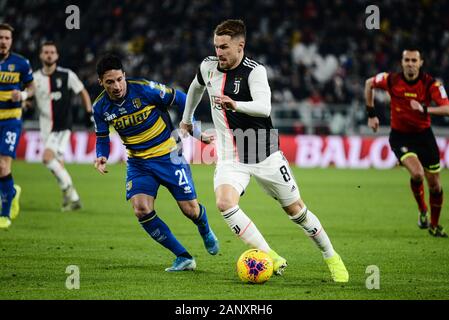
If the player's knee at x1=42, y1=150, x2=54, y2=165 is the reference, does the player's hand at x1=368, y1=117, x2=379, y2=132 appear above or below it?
above

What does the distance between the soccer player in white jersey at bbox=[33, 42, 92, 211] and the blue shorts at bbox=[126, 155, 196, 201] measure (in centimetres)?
598

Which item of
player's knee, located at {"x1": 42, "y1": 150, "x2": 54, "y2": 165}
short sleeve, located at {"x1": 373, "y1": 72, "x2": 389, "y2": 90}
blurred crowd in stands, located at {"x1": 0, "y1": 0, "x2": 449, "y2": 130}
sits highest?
blurred crowd in stands, located at {"x1": 0, "y1": 0, "x2": 449, "y2": 130}

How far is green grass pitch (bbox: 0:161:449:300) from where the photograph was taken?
24.6 ft

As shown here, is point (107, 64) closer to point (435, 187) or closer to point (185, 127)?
point (185, 127)

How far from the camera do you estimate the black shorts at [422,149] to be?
12102mm

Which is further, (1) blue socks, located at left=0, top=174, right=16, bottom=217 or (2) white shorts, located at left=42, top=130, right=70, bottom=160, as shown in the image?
(2) white shorts, located at left=42, top=130, right=70, bottom=160

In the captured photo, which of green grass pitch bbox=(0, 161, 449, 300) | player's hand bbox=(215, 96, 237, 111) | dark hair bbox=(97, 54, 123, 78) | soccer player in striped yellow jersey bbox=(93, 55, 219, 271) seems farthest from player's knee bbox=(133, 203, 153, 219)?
player's hand bbox=(215, 96, 237, 111)

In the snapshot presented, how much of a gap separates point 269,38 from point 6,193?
1758cm

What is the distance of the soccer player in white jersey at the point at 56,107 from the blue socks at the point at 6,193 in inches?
88.8

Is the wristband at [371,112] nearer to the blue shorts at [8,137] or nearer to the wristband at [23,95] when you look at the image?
the wristband at [23,95]

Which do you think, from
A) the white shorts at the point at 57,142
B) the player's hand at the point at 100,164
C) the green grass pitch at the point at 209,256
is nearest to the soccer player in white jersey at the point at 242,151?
the green grass pitch at the point at 209,256

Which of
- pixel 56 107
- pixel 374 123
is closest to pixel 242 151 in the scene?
pixel 374 123

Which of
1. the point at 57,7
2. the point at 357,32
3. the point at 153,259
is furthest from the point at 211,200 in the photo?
the point at 57,7

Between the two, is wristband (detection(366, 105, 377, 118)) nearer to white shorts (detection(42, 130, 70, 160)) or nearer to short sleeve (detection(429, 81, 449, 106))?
short sleeve (detection(429, 81, 449, 106))
